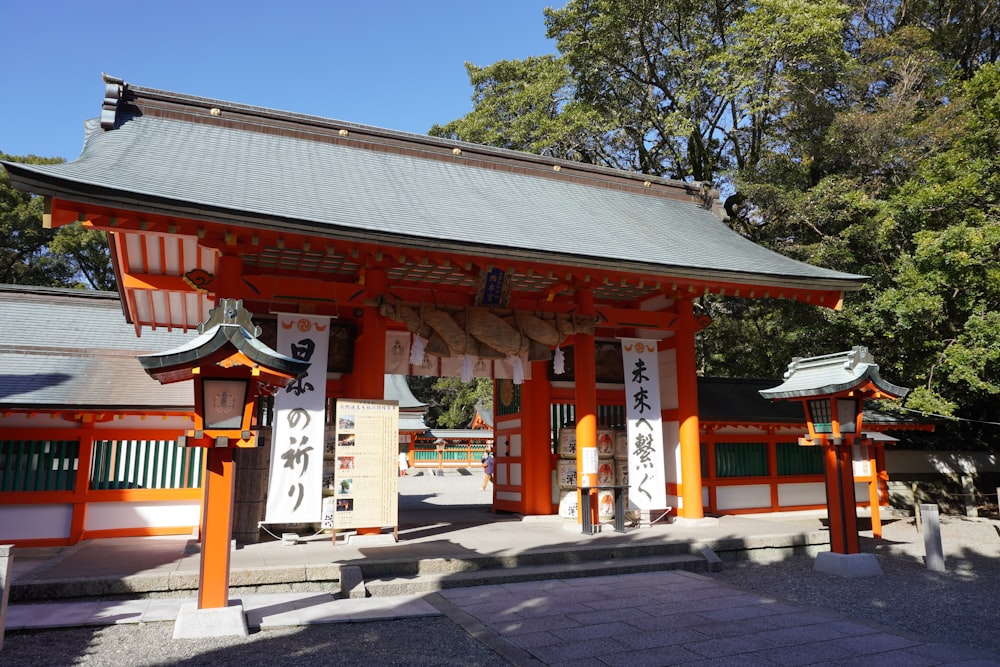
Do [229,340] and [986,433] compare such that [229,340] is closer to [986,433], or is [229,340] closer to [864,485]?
[864,485]

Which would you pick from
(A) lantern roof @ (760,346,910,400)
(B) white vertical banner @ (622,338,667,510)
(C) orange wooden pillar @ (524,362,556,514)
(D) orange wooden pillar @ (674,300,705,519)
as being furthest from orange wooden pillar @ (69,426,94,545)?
(A) lantern roof @ (760,346,910,400)

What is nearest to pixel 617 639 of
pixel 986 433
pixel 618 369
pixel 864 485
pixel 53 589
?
pixel 53 589

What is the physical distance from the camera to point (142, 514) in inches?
394

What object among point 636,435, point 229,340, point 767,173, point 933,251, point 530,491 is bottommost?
point 530,491

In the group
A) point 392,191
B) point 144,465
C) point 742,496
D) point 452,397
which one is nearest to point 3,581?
point 144,465

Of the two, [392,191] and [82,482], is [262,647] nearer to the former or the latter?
[82,482]

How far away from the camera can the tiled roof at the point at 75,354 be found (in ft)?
31.3

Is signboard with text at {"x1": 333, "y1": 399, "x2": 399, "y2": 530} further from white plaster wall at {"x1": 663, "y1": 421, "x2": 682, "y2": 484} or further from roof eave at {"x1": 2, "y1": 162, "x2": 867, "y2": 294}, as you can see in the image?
white plaster wall at {"x1": 663, "y1": 421, "x2": 682, "y2": 484}

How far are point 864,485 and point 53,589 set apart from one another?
51.2ft

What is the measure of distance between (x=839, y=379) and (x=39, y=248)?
118 feet

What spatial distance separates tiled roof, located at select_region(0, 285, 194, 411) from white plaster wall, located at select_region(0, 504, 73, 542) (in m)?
1.59

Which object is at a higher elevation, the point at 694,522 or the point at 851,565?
the point at 694,522

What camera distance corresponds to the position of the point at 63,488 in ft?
31.6

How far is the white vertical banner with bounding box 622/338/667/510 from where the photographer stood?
1059cm
